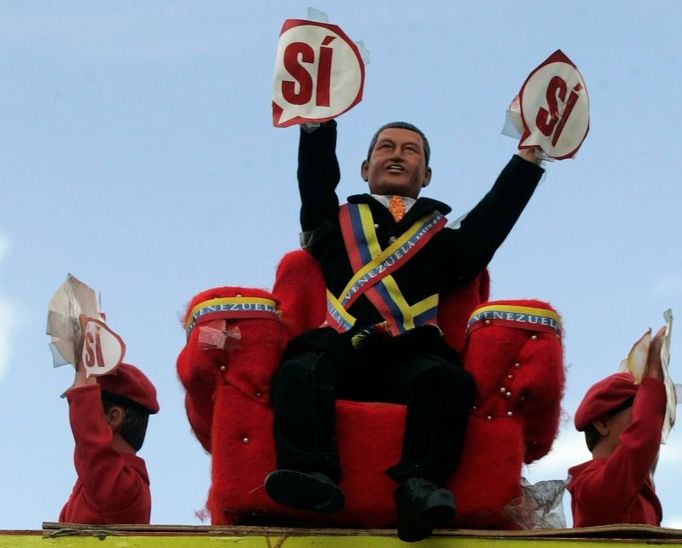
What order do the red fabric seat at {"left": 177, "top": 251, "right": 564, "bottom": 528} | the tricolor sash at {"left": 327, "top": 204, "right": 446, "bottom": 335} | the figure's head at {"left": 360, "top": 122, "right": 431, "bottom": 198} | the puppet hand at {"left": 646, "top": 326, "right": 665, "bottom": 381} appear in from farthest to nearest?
1. the figure's head at {"left": 360, "top": 122, "right": 431, "bottom": 198}
2. the tricolor sash at {"left": 327, "top": 204, "right": 446, "bottom": 335}
3. the puppet hand at {"left": 646, "top": 326, "right": 665, "bottom": 381}
4. the red fabric seat at {"left": 177, "top": 251, "right": 564, "bottom": 528}

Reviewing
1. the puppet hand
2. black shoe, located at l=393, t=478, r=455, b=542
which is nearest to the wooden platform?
black shoe, located at l=393, t=478, r=455, b=542

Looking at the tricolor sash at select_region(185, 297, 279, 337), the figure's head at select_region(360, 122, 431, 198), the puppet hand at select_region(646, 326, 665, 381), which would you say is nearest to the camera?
the puppet hand at select_region(646, 326, 665, 381)

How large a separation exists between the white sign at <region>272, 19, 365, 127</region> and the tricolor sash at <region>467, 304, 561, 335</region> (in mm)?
942

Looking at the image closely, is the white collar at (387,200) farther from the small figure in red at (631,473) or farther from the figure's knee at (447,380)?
the small figure in red at (631,473)

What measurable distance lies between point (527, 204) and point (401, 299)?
25.3 inches

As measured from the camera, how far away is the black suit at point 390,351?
560cm

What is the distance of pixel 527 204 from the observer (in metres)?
6.35

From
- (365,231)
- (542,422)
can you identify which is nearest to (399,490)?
(542,422)

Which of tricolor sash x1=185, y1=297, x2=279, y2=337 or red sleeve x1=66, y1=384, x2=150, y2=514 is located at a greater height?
tricolor sash x1=185, y1=297, x2=279, y2=337

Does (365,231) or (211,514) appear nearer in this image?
(211,514)

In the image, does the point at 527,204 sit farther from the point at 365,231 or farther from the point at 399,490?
the point at 399,490

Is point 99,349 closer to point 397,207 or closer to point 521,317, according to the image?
point 397,207

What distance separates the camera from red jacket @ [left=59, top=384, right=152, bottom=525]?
6164mm

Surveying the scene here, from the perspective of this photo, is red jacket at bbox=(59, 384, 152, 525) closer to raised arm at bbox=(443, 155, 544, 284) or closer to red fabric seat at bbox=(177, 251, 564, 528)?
red fabric seat at bbox=(177, 251, 564, 528)
